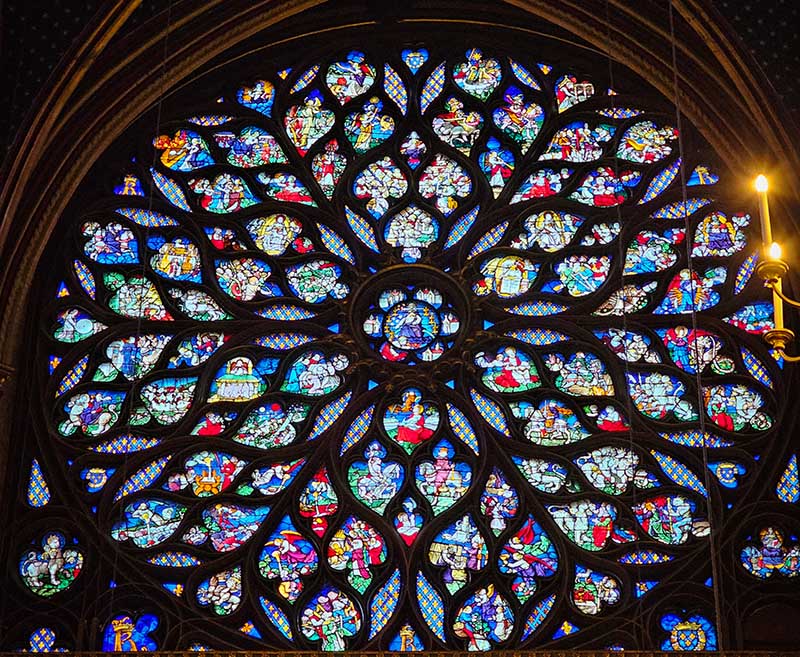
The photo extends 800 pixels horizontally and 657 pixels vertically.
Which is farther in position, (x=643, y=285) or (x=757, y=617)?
(x=643, y=285)

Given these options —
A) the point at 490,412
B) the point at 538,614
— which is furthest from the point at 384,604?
the point at 490,412

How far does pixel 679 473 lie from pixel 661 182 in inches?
101

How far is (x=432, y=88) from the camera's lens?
Result: 15.6m

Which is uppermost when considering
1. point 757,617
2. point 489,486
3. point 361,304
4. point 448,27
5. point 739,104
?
point 448,27

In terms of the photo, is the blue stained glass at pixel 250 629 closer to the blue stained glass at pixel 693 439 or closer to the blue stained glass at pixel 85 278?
the blue stained glass at pixel 85 278

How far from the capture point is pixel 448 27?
15695 millimetres

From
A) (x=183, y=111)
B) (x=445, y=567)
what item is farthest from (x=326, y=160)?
(x=445, y=567)

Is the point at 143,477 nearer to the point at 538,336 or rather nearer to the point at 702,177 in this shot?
the point at 538,336

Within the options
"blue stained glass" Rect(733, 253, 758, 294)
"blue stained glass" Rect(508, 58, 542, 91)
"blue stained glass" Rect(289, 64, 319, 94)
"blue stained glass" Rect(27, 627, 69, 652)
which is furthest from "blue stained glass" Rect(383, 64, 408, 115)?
"blue stained glass" Rect(27, 627, 69, 652)

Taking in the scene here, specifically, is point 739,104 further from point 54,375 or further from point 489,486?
point 54,375

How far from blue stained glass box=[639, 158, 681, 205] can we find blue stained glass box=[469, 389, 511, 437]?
2.13m

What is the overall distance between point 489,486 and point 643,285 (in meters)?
2.08

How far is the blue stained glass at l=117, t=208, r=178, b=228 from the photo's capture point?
49.2 feet

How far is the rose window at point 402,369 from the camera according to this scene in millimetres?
13203
